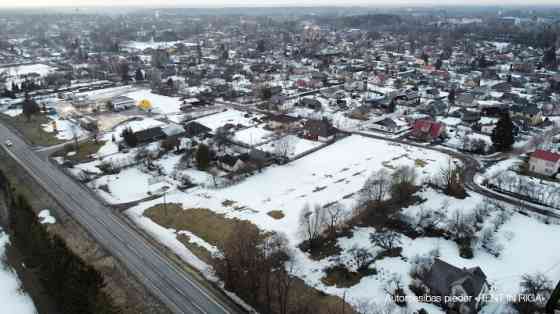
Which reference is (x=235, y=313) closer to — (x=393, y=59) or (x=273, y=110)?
(x=273, y=110)

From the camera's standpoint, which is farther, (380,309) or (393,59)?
(393,59)

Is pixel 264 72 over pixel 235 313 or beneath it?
over

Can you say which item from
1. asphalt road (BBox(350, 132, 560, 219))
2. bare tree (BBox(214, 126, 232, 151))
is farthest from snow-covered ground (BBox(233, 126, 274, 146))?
asphalt road (BBox(350, 132, 560, 219))

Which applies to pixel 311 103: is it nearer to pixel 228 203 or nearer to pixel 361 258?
pixel 228 203

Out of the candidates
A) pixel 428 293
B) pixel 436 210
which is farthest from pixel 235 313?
pixel 436 210

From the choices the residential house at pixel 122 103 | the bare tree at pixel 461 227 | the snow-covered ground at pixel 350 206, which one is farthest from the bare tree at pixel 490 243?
the residential house at pixel 122 103

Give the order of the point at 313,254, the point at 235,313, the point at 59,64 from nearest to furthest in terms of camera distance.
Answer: the point at 235,313, the point at 313,254, the point at 59,64

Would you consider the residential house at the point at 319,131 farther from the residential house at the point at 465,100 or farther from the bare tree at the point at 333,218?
the residential house at the point at 465,100

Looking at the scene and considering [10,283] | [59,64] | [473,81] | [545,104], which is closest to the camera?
[10,283]
